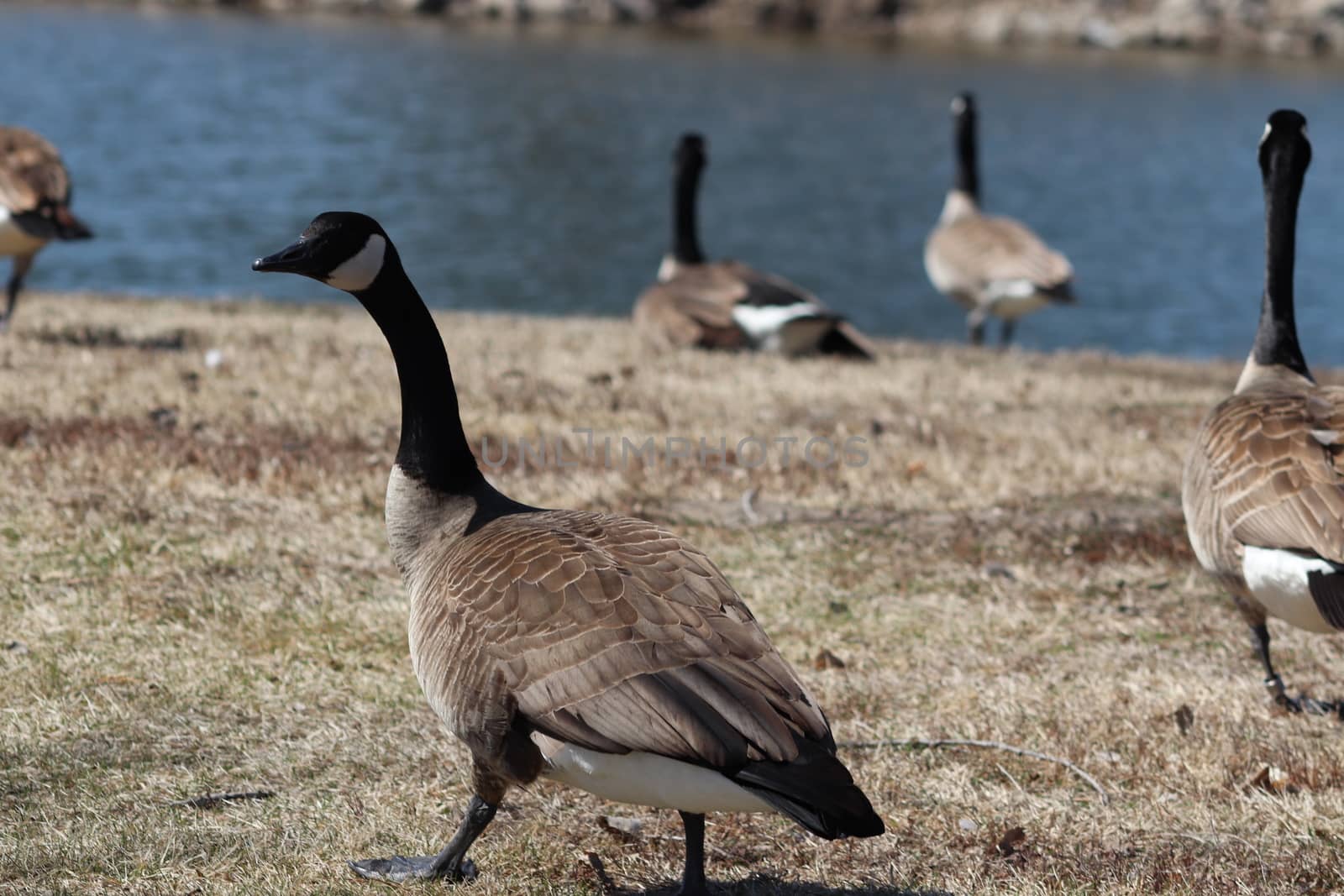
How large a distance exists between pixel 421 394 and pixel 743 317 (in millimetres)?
7084

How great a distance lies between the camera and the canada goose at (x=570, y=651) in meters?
2.88

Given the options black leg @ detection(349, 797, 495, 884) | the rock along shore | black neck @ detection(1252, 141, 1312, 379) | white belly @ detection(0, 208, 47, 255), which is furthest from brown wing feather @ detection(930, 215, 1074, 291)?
the rock along shore

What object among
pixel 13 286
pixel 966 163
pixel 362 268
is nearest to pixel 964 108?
pixel 966 163

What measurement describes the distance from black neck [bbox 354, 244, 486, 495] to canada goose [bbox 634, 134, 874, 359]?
689 cm

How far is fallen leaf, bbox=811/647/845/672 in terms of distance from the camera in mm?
5098

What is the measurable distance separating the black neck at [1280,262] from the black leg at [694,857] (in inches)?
139

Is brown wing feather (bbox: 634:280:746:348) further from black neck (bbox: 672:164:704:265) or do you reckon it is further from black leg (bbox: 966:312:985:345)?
black leg (bbox: 966:312:985:345)

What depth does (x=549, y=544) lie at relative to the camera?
11.3ft

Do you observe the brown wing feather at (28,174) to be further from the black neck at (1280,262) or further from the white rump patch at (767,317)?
the black neck at (1280,262)

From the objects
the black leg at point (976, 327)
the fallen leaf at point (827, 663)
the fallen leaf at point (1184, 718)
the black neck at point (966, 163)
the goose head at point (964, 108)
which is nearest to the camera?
the fallen leaf at point (1184, 718)

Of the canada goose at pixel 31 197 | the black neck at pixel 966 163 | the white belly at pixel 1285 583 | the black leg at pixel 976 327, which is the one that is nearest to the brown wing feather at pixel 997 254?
the black leg at pixel 976 327

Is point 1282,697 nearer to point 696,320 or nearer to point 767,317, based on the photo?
point 767,317

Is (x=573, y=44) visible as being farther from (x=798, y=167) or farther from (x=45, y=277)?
(x=45, y=277)

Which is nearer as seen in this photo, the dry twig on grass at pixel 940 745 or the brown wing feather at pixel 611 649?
the brown wing feather at pixel 611 649
